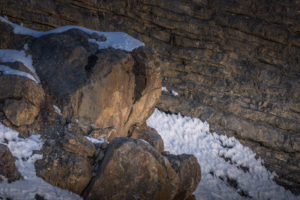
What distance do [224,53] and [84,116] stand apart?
7.02 m

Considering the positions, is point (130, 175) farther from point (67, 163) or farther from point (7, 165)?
point (7, 165)

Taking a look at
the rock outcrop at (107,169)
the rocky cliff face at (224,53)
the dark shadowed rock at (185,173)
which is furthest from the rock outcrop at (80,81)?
the rocky cliff face at (224,53)

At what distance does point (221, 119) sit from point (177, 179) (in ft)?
19.2

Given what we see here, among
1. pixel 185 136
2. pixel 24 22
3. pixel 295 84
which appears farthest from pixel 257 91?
pixel 24 22

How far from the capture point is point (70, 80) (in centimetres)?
650

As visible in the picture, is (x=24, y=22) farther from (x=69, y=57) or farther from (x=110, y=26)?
(x=69, y=57)

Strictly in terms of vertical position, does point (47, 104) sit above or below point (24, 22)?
below

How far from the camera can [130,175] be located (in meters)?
5.15

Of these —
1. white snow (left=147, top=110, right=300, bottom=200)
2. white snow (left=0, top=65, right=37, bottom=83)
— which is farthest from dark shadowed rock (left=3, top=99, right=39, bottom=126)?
white snow (left=147, top=110, right=300, bottom=200)

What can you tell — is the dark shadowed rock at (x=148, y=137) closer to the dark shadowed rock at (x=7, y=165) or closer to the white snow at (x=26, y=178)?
the white snow at (x=26, y=178)

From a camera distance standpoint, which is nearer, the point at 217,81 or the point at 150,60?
the point at 150,60

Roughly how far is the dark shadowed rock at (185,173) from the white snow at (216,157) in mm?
2033

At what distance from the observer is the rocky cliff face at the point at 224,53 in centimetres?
1062

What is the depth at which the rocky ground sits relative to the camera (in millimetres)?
5051
